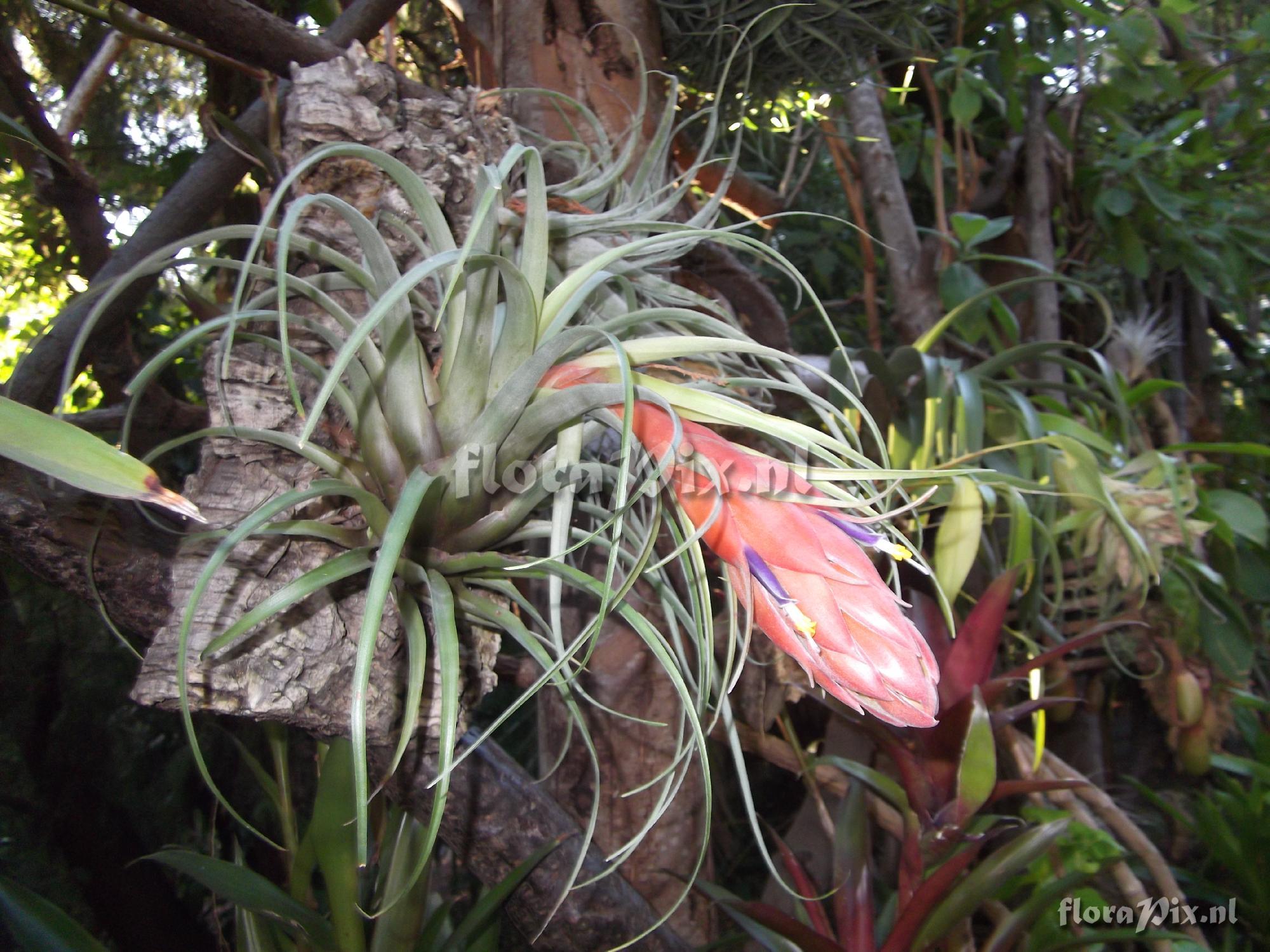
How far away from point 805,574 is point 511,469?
186 mm

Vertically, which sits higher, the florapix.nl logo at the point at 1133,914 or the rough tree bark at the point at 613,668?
the rough tree bark at the point at 613,668

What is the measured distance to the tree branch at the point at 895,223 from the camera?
4.17ft

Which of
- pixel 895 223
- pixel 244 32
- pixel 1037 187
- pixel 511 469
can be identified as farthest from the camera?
pixel 1037 187

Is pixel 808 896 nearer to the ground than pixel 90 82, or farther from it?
nearer to the ground

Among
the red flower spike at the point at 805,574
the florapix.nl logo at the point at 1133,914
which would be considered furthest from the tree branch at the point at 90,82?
the florapix.nl logo at the point at 1133,914

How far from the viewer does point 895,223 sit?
4.25 ft

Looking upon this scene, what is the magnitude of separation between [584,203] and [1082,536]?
2.65ft

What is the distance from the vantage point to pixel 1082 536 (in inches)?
40.4

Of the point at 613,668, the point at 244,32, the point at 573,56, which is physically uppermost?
the point at 573,56

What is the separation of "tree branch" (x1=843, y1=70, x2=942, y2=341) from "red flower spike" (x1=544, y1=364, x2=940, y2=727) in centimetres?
100

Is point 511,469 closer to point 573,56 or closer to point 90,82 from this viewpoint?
point 573,56

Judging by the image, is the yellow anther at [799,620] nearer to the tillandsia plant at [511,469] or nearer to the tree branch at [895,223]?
the tillandsia plant at [511,469]

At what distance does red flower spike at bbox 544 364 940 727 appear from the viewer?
13.4 inches

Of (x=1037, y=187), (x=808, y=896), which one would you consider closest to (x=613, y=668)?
(x=808, y=896)
